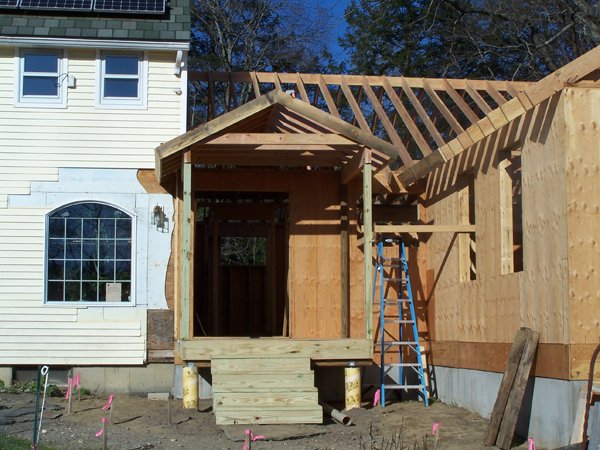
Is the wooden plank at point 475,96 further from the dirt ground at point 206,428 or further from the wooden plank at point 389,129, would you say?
the dirt ground at point 206,428

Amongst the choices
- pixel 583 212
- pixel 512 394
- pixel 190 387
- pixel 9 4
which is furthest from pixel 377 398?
pixel 9 4

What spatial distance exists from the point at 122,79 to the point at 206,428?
6.19 metres

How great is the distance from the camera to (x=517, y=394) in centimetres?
958

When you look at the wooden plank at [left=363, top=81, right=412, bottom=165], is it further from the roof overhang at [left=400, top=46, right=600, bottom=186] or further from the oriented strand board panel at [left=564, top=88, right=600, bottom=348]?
the oriented strand board panel at [left=564, top=88, right=600, bottom=348]

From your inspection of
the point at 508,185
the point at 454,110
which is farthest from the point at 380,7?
the point at 508,185

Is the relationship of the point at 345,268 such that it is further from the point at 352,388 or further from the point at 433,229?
the point at 352,388

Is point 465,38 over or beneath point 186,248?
over

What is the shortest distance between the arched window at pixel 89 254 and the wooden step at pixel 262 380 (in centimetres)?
314

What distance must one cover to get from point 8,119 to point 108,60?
1.81 m

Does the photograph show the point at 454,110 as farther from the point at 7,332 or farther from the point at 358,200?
the point at 7,332

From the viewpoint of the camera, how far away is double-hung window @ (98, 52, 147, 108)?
14.3 m

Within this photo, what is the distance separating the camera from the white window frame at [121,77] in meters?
14.3

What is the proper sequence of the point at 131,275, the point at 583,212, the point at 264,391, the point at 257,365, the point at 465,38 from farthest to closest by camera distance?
1. the point at 465,38
2. the point at 131,275
3. the point at 257,365
4. the point at 264,391
5. the point at 583,212

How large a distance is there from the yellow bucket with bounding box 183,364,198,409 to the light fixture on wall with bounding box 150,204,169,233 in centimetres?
256
